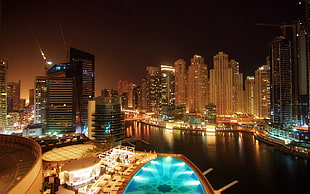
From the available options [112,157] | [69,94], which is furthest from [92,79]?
[112,157]

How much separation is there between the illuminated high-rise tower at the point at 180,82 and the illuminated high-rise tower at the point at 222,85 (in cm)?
1179

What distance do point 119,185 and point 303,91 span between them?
131 feet

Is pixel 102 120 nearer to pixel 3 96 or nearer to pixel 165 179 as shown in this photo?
pixel 165 179

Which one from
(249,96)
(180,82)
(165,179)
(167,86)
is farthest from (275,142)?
(180,82)

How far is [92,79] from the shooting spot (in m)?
42.3

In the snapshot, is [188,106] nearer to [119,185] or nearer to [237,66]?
[237,66]

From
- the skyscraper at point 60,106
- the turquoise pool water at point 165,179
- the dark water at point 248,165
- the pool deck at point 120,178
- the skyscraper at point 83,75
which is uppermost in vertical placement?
Result: the skyscraper at point 83,75

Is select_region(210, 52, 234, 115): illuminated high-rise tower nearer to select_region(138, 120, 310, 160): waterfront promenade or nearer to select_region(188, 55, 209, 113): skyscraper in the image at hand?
select_region(188, 55, 209, 113): skyscraper

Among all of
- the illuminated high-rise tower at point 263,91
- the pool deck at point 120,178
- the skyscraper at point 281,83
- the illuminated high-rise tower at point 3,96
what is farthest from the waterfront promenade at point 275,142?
the illuminated high-rise tower at point 3,96

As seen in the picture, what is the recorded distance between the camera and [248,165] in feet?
56.9

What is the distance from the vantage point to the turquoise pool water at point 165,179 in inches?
340

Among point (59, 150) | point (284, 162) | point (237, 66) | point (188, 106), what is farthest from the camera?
point (188, 106)

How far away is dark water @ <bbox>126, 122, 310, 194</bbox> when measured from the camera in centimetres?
1342

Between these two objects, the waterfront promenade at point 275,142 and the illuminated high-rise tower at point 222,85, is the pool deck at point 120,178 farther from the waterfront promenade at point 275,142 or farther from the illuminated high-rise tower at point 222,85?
the illuminated high-rise tower at point 222,85
